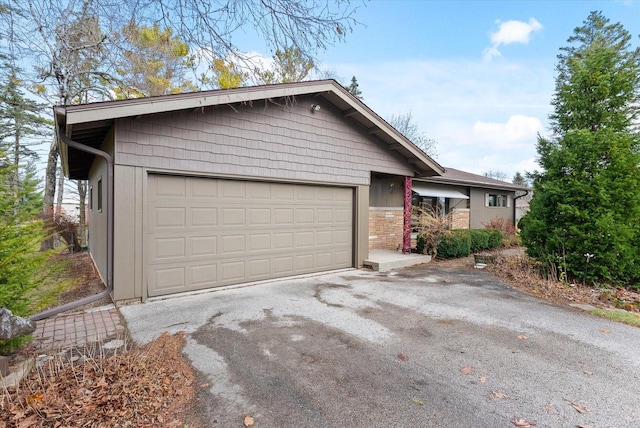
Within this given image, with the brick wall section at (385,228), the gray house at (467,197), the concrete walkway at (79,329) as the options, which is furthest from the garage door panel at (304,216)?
the gray house at (467,197)

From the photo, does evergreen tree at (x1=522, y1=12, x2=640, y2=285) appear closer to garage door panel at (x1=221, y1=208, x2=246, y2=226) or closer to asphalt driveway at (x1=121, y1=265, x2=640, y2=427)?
asphalt driveway at (x1=121, y1=265, x2=640, y2=427)

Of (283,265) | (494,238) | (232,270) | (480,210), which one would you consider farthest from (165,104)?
(480,210)

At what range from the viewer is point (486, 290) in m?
6.33

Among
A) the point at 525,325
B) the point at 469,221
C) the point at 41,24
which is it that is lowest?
the point at 525,325

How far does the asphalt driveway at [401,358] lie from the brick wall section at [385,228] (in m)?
5.12

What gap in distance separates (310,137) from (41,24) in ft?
16.7

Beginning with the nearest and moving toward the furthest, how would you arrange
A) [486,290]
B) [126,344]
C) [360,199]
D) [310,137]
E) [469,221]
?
[126,344], [486,290], [310,137], [360,199], [469,221]

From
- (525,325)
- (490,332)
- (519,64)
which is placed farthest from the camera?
(519,64)

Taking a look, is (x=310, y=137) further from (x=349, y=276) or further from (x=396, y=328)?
(x=396, y=328)

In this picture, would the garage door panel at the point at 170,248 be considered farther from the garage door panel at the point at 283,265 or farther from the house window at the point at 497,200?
the house window at the point at 497,200

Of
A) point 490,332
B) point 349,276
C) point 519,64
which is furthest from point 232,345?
point 519,64

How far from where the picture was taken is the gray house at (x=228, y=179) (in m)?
5.08

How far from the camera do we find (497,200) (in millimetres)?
16859

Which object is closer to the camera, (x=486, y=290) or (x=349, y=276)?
(x=486, y=290)
